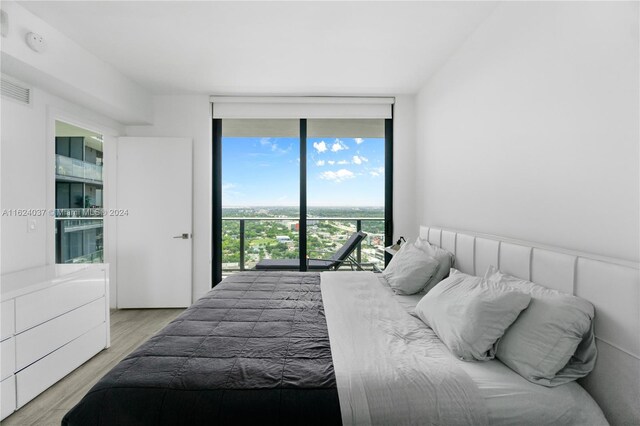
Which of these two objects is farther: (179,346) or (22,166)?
(22,166)

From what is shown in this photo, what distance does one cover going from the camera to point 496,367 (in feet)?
4.19

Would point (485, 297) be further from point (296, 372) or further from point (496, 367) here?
point (296, 372)

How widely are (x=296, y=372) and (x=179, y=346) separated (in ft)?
1.97

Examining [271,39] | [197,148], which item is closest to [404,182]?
[271,39]

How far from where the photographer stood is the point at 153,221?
12.4ft

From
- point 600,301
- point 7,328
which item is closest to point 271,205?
point 7,328

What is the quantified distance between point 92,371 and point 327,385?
2.29 meters

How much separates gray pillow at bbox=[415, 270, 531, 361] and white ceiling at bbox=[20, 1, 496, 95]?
6.43 ft

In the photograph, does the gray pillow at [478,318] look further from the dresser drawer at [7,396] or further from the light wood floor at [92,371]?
the dresser drawer at [7,396]

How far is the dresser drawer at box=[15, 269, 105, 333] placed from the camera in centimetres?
196

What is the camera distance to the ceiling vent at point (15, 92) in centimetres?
231

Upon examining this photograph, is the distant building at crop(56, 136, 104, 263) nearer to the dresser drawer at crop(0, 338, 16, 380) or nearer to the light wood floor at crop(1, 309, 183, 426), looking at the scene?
the light wood floor at crop(1, 309, 183, 426)

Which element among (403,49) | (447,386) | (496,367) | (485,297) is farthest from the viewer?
(403,49)

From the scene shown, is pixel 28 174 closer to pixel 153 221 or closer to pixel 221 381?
pixel 153 221
